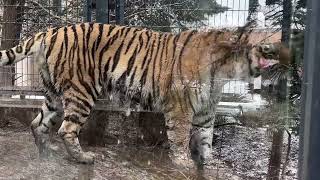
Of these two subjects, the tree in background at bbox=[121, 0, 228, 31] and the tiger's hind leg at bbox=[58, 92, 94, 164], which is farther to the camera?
the tiger's hind leg at bbox=[58, 92, 94, 164]

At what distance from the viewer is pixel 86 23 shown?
145 inches

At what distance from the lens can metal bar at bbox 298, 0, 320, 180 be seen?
1.52 meters


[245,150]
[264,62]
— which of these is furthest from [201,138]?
[264,62]

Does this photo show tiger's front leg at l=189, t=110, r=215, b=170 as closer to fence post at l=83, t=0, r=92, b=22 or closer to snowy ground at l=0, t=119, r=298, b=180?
snowy ground at l=0, t=119, r=298, b=180

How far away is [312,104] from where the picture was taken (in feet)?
5.06

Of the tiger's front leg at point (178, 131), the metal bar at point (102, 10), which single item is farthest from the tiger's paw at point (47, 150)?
the metal bar at point (102, 10)

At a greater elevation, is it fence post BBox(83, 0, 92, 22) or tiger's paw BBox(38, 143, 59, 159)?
fence post BBox(83, 0, 92, 22)

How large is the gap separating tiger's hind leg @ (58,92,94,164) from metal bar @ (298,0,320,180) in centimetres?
217

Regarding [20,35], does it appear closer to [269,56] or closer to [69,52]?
[69,52]

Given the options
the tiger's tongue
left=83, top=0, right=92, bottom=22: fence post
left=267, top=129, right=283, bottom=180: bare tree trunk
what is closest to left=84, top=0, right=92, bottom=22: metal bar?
left=83, top=0, right=92, bottom=22: fence post

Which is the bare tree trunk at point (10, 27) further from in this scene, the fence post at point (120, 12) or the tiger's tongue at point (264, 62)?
the tiger's tongue at point (264, 62)

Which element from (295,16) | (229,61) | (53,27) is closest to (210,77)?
(229,61)

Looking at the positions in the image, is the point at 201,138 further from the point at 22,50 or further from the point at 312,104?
the point at 312,104

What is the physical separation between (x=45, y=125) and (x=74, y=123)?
0.85 feet
